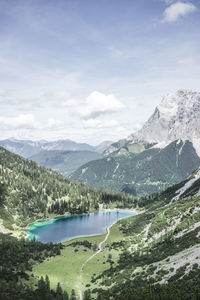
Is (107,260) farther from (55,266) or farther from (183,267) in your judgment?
(183,267)

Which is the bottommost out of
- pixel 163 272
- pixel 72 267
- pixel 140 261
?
pixel 72 267

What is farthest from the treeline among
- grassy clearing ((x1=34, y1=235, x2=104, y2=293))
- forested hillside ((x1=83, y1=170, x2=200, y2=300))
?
grassy clearing ((x1=34, y1=235, x2=104, y2=293))

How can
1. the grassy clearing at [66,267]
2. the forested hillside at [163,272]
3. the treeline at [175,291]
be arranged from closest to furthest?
1. the treeline at [175,291]
2. the forested hillside at [163,272]
3. the grassy clearing at [66,267]

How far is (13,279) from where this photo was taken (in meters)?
70.9

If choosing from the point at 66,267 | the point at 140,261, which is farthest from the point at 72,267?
the point at 140,261

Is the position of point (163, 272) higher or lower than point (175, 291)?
lower

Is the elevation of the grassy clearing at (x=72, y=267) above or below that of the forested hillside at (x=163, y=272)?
below

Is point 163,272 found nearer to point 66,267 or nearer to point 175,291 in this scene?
point 175,291

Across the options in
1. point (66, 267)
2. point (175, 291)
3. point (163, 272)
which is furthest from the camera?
point (66, 267)

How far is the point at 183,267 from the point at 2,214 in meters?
171

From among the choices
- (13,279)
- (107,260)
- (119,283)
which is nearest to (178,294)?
(119,283)

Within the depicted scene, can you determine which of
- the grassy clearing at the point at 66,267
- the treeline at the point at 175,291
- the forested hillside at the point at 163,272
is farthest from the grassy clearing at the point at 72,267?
the treeline at the point at 175,291

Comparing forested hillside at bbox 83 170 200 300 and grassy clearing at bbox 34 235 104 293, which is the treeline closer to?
forested hillside at bbox 83 170 200 300

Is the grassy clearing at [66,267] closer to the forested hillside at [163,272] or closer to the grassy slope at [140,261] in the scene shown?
the grassy slope at [140,261]
